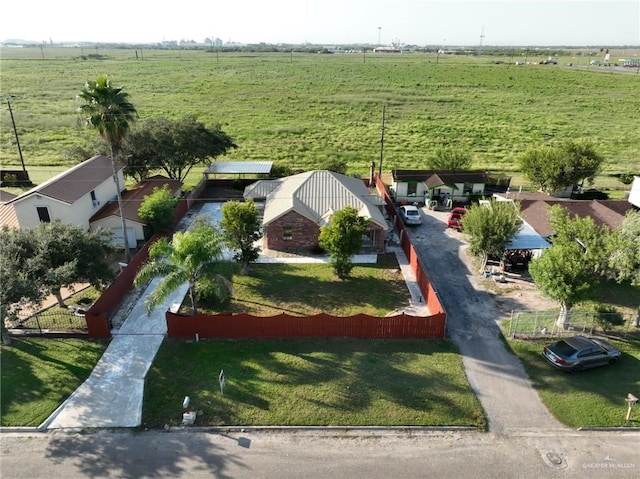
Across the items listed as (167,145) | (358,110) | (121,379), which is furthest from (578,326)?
(358,110)

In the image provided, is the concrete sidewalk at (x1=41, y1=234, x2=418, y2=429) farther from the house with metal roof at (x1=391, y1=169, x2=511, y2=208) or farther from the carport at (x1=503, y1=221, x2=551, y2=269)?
the house with metal roof at (x1=391, y1=169, x2=511, y2=208)

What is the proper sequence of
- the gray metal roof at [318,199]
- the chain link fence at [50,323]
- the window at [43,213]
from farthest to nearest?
the gray metal roof at [318,199] < the window at [43,213] < the chain link fence at [50,323]

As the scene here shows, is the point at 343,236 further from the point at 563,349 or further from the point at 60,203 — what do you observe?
the point at 60,203

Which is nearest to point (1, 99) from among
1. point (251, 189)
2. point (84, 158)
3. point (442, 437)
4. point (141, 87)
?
point (141, 87)

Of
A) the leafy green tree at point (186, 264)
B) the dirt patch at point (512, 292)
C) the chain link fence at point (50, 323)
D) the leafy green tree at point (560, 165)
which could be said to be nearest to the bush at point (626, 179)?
the leafy green tree at point (560, 165)

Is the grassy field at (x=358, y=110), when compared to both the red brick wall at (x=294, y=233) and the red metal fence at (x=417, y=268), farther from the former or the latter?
the red brick wall at (x=294, y=233)

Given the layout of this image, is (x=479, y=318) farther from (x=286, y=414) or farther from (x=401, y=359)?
(x=286, y=414)
